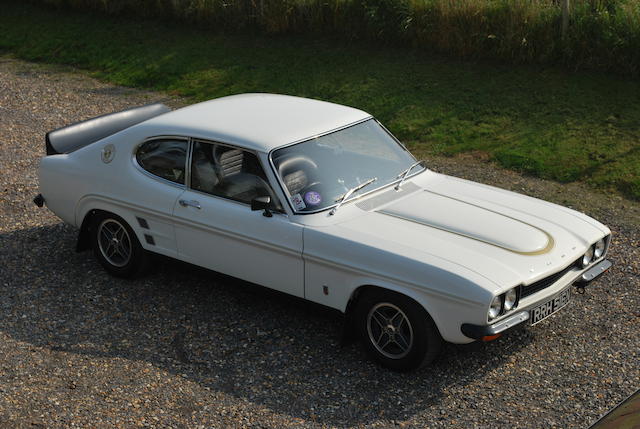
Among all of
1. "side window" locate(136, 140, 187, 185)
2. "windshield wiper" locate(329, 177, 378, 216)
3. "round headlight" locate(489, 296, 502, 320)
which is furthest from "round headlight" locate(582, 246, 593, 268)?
"side window" locate(136, 140, 187, 185)

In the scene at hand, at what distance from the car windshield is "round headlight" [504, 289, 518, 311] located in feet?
4.89

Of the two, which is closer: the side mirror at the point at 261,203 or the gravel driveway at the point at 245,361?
the gravel driveway at the point at 245,361

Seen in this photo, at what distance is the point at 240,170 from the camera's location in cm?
647

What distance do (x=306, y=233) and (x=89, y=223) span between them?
2.46 metres

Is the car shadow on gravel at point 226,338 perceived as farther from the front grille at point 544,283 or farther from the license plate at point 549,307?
the front grille at point 544,283

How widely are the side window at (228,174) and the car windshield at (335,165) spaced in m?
0.18

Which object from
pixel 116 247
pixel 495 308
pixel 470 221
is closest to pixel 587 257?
pixel 470 221

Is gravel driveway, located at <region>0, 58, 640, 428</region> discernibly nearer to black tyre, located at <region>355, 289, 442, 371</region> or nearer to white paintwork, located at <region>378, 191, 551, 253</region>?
black tyre, located at <region>355, 289, 442, 371</region>

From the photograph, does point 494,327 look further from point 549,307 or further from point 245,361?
point 245,361

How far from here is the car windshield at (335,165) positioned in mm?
6238

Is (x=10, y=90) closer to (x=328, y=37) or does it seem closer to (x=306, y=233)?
(x=328, y=37)

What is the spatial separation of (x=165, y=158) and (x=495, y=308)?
9.96ft

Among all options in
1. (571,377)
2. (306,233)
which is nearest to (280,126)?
(306,233)

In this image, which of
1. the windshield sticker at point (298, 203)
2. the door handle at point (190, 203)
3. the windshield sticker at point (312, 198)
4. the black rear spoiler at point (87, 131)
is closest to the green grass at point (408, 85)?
the black rear spoiler at point (87, 131)
